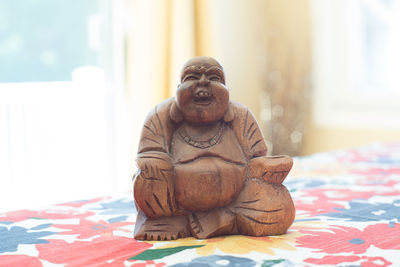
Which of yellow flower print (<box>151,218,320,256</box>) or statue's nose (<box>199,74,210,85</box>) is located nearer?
yellow flower print (<box>151,218,320,256</box>)

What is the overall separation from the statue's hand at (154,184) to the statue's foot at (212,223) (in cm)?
7

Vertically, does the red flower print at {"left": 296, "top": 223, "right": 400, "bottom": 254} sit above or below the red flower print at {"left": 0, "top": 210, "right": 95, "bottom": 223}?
below

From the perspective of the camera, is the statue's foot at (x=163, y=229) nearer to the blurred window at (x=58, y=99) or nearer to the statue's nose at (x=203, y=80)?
the statue's nose at (x=203, y=80)

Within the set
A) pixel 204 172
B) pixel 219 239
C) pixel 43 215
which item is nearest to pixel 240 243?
pixel 219 239

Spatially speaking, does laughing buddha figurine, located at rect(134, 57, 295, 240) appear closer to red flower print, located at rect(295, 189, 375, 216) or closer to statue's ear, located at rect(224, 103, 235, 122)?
statue's ear, located at rect(224, 103, 235, 122)

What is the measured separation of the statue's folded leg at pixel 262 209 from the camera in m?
1.02

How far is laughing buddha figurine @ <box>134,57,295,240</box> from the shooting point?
1007 mm

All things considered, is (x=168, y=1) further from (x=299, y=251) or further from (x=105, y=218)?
(x=299, y=251)


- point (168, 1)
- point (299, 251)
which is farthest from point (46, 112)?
point (299, 251)

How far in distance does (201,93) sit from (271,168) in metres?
0.22

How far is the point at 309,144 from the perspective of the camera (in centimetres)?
364

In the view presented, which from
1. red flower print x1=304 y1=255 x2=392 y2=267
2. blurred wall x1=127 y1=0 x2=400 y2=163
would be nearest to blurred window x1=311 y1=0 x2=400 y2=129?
blurred wall x1=127 y1=0 x2=400 y2=163

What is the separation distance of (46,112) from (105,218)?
1.40 m

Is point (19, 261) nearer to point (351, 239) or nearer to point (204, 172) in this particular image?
point (204, 172)
